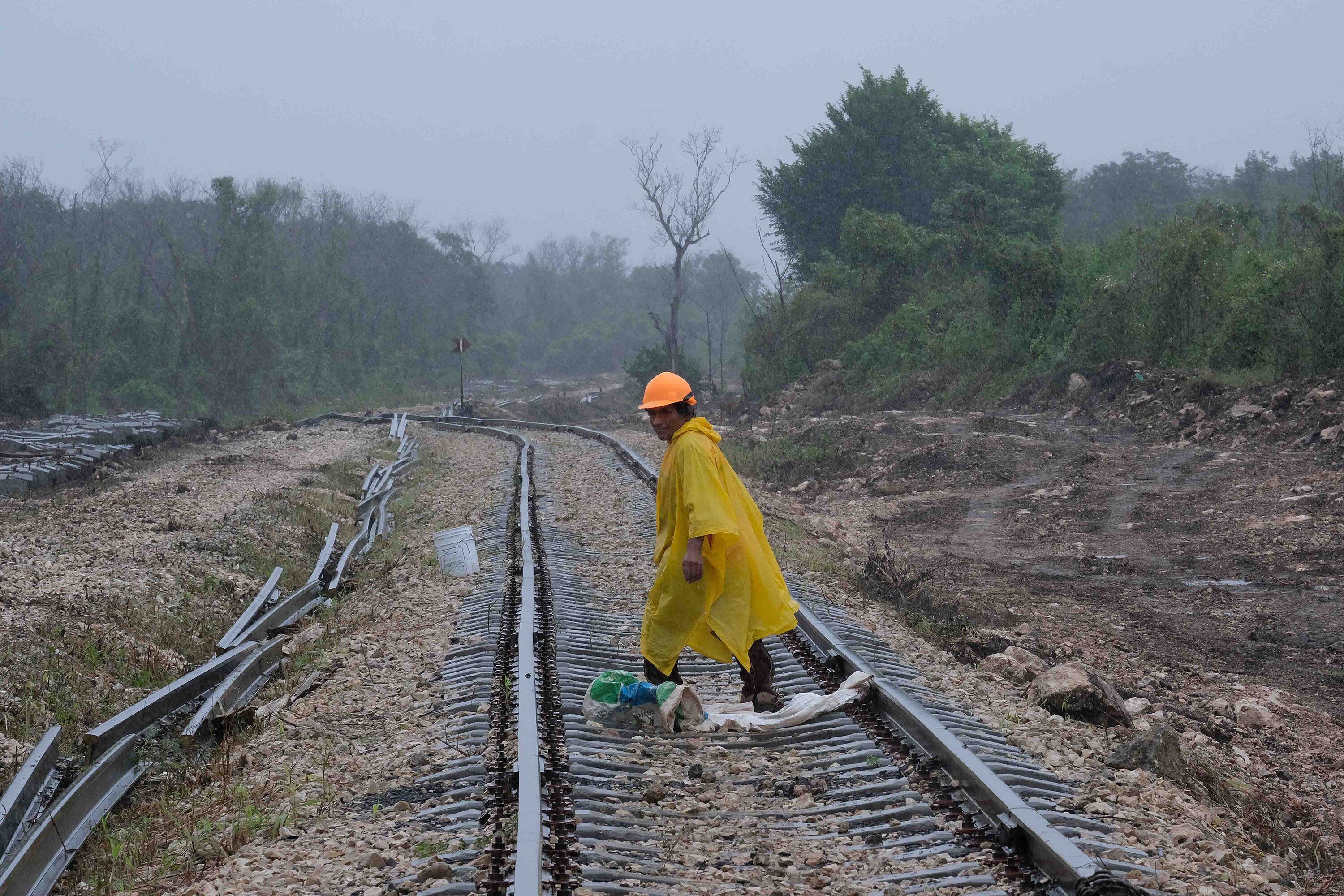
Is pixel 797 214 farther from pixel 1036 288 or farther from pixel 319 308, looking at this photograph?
pixel 319 308

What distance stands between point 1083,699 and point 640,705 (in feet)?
7.57

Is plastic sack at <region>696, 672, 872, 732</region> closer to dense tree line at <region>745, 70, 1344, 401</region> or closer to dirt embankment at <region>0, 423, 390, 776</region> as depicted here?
dirt embankment at <region>0, 423, 390, 776</region>

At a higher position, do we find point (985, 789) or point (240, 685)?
point (985, 789)

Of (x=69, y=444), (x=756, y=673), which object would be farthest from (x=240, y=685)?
(x=69, y=444)

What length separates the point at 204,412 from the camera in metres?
40.2

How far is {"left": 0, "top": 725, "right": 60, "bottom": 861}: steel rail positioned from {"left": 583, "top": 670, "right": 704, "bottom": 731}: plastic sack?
2451mm

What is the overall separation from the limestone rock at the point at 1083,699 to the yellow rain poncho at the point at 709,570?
1.53 m

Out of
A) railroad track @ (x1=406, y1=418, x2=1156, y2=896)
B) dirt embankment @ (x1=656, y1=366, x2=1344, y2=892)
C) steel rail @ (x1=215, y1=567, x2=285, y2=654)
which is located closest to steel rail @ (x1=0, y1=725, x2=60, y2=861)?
railroad track @ (x1=406, y1=418, x2=1156, y2=896)

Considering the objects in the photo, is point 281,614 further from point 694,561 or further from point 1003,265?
point 1003,265

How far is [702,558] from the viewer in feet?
16.7

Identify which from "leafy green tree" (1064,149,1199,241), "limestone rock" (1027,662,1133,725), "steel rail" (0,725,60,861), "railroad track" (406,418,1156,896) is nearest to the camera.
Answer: "railroad track" (406,418,1156,896)

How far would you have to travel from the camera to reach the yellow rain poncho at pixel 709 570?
5.07 meters

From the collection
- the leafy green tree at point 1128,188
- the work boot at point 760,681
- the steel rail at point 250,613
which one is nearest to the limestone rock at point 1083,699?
the work boot at point 760,681

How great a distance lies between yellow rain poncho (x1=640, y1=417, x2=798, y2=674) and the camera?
16.6 ft
